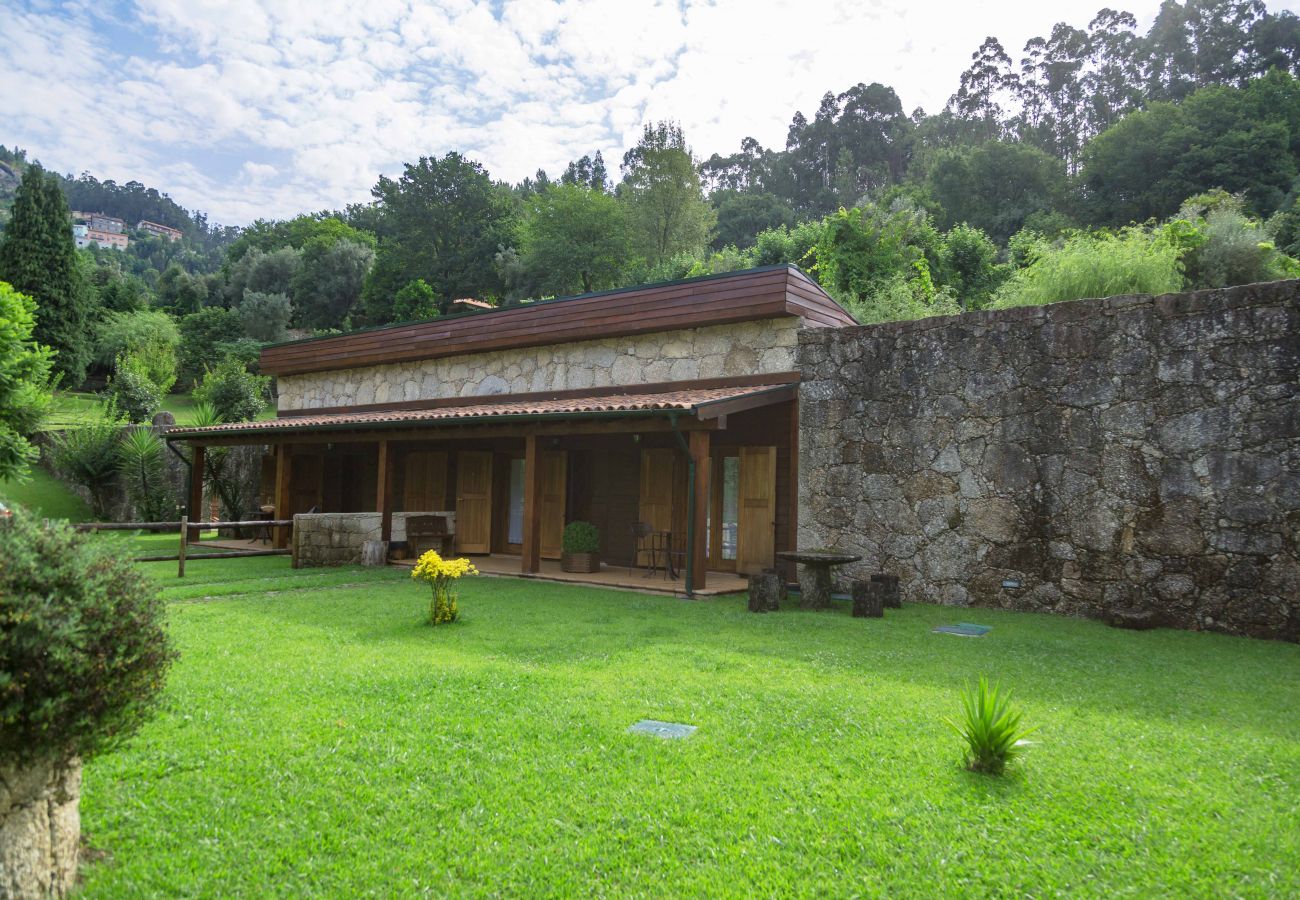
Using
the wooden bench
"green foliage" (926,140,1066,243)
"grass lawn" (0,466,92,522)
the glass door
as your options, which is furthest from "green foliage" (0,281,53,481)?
"green foliage" (926,140,1066,243)

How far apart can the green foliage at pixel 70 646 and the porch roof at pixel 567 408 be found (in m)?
6.91

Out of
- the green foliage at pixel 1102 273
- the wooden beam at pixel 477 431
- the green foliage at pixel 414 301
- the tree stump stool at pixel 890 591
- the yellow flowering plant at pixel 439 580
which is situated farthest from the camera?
the green foliage at pixel 414 301

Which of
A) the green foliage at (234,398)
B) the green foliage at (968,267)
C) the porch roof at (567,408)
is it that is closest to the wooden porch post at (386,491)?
the porch roof at (567,408)

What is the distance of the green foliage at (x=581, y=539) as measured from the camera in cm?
1168

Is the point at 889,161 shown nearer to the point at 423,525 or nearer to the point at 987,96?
the point at 987,96

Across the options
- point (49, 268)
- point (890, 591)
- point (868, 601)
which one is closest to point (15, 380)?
point (868, 601)

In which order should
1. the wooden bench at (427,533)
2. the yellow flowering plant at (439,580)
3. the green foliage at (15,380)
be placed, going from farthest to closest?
the wooden bench at (427,533) < the green foliage at (15,380) < the yellow flowering plant at (439,580)

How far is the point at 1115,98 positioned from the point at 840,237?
44199 mm

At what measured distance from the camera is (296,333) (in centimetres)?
4100

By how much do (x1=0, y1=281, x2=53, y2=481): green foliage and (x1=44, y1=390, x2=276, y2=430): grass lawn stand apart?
975cm

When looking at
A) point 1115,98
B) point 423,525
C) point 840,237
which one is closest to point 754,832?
point 423,525

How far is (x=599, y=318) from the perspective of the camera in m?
12.6

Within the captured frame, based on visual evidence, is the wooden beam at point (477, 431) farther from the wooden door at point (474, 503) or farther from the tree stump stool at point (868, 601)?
the tree stump stool at point (868, 601)

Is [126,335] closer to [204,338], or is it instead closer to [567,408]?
[204,338]
